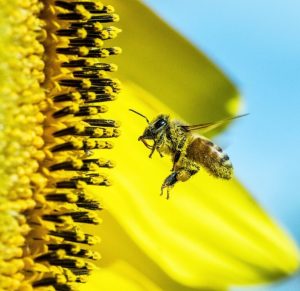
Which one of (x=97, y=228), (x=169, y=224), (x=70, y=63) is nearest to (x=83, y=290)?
(x=97, y=228)

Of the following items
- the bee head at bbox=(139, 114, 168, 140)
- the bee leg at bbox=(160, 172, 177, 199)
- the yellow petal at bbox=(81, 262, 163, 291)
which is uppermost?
the bee head at bbox=(139, 114, 168, 140)

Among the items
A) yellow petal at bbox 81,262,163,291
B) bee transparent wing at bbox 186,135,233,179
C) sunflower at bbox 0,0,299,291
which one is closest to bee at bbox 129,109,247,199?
bee transparent wing at bbox 186,135,233,179

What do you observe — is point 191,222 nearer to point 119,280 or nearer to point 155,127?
→ point 119,280

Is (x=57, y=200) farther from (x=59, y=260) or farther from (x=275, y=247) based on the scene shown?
(x=275, y=247)

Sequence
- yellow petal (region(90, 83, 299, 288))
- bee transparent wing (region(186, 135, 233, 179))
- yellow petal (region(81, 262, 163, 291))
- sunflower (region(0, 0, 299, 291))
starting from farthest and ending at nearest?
yellow petal (region(90, 83, 299, 288)) → yellow petal (region(81, 262, 163, 291)) → bee transparent wing (region(186, 135, 233, 179)) → sunflower (region(0, 0, 299, 291))

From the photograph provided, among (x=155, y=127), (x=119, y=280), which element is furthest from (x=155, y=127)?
(x=119, y=280)

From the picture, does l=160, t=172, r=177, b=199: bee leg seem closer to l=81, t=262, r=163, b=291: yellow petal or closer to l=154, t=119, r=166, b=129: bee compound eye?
l=154, t=119, r=166, b=129: bee compound eye
